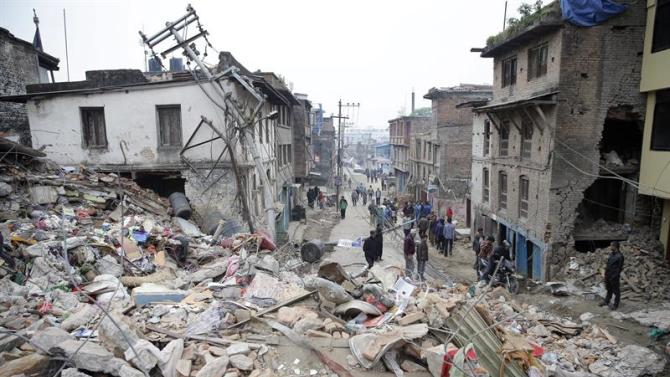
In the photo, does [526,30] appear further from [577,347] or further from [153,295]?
[153,295]

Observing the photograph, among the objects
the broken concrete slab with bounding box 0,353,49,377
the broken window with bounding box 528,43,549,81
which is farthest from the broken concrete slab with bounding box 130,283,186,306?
the broken window with bounding box 528,43,549,81

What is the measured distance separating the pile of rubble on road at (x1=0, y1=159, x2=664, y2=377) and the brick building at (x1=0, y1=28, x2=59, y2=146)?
29.3 ft

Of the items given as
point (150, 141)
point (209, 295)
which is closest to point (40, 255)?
point (209, 295)

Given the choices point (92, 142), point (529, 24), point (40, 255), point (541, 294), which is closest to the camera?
point (40, 255)

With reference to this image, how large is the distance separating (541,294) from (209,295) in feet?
32.4

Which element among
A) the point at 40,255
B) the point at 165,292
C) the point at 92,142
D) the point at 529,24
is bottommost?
the point at 165,292

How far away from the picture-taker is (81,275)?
27.5 ft

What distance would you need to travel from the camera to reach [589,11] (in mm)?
12344

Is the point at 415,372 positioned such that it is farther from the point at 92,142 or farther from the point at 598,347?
the point at 92,142

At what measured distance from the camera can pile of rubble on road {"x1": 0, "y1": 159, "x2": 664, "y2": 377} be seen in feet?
18.4

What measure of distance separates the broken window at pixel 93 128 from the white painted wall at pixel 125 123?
0.17 m

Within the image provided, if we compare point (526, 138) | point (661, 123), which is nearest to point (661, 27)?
point (661, 123)

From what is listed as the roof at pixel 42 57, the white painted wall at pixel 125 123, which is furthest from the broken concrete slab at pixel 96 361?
the roof at pixel 42 57

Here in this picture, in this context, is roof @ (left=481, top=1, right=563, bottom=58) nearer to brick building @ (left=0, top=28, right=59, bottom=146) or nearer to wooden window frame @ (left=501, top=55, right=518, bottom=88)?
wooden window frame @ (left=501, top=55, right=518, bottom=88)
